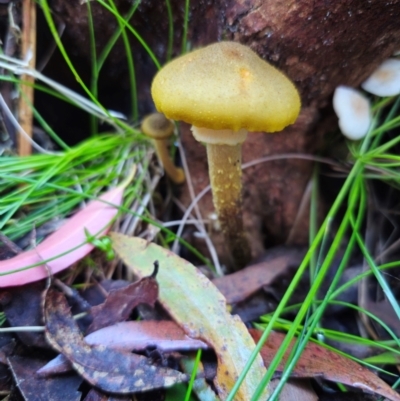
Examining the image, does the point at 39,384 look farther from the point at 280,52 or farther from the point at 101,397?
the point at 280,52

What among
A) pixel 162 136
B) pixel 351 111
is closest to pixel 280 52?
pixel 351 111

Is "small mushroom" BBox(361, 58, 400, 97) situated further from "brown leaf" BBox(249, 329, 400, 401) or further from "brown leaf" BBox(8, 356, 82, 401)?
"brown leaf" BBox(8, 356, 82, 401)

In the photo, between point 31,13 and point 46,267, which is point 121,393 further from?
point 31,13

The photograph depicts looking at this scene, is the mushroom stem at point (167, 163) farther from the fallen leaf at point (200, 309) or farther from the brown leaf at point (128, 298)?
the brown leaf at point (128, 298)

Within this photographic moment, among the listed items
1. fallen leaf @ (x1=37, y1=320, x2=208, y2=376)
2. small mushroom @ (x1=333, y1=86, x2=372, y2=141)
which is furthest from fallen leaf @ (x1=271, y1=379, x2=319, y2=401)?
small mushroom @ (x1=333, y1=86, x2=372, y2=141)

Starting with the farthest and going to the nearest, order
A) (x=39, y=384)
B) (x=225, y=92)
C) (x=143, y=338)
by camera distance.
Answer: (x=143, y=338) → (x=39, y=384) → (x=225, y=92)

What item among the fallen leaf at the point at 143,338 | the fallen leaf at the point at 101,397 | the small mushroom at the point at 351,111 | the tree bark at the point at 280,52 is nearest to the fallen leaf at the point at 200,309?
the fallen leaf at the point at 143,338

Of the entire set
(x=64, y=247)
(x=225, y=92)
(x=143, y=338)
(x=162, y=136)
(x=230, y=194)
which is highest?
(x=225, y=92)
